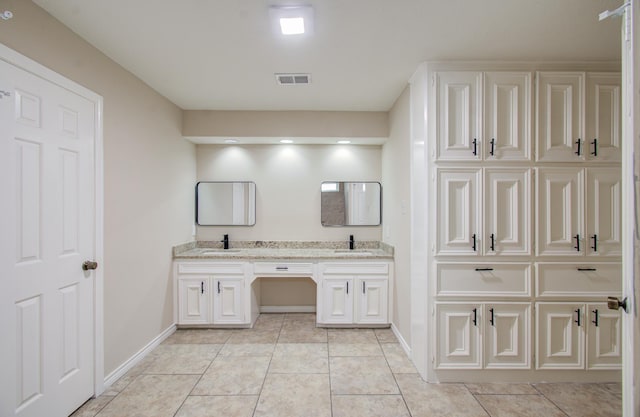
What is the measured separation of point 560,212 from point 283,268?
2.63 metres

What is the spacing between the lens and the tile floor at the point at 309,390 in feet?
6.59

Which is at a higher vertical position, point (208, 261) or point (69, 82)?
point (69, 82)

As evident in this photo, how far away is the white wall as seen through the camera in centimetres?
392

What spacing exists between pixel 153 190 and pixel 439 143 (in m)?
2.64

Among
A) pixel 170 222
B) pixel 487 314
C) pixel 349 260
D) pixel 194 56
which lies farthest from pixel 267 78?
pixel 487 314

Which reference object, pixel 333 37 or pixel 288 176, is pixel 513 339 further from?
pixel 288 176

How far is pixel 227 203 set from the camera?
391 centimetres

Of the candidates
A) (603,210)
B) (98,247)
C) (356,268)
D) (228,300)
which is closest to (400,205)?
(356,268)

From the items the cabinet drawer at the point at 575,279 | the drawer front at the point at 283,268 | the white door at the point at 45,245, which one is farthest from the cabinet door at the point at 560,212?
the white door at the point at 45,245

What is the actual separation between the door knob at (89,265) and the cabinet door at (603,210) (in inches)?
145

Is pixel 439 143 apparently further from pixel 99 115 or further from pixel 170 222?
pixel 170 222

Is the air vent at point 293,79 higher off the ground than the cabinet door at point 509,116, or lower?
higher

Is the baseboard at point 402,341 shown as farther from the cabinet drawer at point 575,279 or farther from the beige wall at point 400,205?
the cabinet drawer at point 575,279

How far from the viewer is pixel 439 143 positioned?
2.32m
